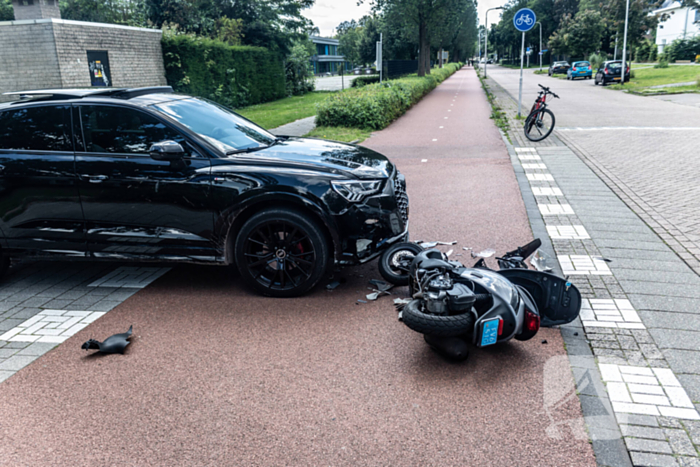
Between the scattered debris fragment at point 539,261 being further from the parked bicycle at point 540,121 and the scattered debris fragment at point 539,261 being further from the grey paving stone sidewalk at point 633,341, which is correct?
the parked bicycle at point 540,121

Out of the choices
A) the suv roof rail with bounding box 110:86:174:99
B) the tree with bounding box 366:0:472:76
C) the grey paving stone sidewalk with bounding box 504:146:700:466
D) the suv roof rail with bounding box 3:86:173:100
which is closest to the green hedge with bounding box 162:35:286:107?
the tree with bounding box 366:0:472:76

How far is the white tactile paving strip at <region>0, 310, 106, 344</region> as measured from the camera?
430cm

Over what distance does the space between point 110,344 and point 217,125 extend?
230cm

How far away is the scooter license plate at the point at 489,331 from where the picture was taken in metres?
3.62

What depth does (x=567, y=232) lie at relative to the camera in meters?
6.46

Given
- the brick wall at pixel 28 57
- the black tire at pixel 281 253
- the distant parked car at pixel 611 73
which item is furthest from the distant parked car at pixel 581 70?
the black tire at pixel 281 253

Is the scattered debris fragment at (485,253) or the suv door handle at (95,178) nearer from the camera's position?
the suv door handle at (95,178)

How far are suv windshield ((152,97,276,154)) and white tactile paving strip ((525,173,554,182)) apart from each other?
515cm

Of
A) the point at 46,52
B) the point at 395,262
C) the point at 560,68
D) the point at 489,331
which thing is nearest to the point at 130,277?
the point at 395,262

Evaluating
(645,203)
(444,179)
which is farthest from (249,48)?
(645,203)

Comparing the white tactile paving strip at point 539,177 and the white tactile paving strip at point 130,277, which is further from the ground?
the white tactile paving strip at point 539,177

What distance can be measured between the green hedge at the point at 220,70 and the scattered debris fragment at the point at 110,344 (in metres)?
17.6

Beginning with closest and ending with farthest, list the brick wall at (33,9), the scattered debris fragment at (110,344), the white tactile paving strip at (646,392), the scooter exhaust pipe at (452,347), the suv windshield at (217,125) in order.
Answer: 1. the white tactile paving strip at (646,392)
2. the scooter exhaust pipe at (452,347)
3. the scattered debris fragment at (110,344)
4. the suv windshield at (217,125)
5. the brick wall at (33,9)

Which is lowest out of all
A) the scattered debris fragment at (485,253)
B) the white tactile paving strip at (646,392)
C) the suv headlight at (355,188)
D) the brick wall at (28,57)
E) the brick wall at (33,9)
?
the white tactile paving strip at (646,392)
